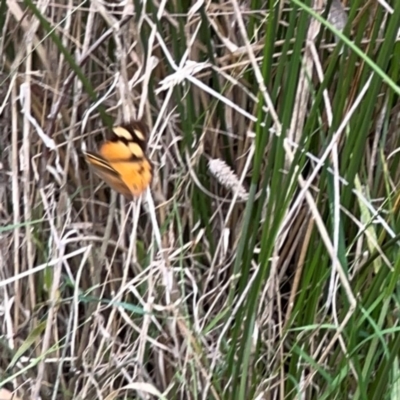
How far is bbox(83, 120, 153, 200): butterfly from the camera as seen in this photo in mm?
613

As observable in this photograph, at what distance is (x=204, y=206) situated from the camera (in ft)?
2.41

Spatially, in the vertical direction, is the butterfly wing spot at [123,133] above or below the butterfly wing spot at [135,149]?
above

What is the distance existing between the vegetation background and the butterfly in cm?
8

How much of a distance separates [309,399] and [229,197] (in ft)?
0.83

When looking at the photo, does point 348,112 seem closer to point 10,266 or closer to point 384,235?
point 384,235

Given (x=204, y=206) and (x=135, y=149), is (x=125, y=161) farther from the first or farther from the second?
(x=204, y=206)

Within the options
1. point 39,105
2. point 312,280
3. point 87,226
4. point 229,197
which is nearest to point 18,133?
point 39,105

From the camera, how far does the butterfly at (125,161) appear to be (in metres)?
0.61

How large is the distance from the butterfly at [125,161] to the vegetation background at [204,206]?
3.0 inches

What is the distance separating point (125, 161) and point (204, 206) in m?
→ 0.15

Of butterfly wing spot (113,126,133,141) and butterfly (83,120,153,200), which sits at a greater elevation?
butterfly wing spot (113,126,133,141)

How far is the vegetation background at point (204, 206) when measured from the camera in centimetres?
65

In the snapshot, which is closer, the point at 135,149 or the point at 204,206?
the point at 135,149

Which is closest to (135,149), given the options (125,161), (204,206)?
(125,161)
